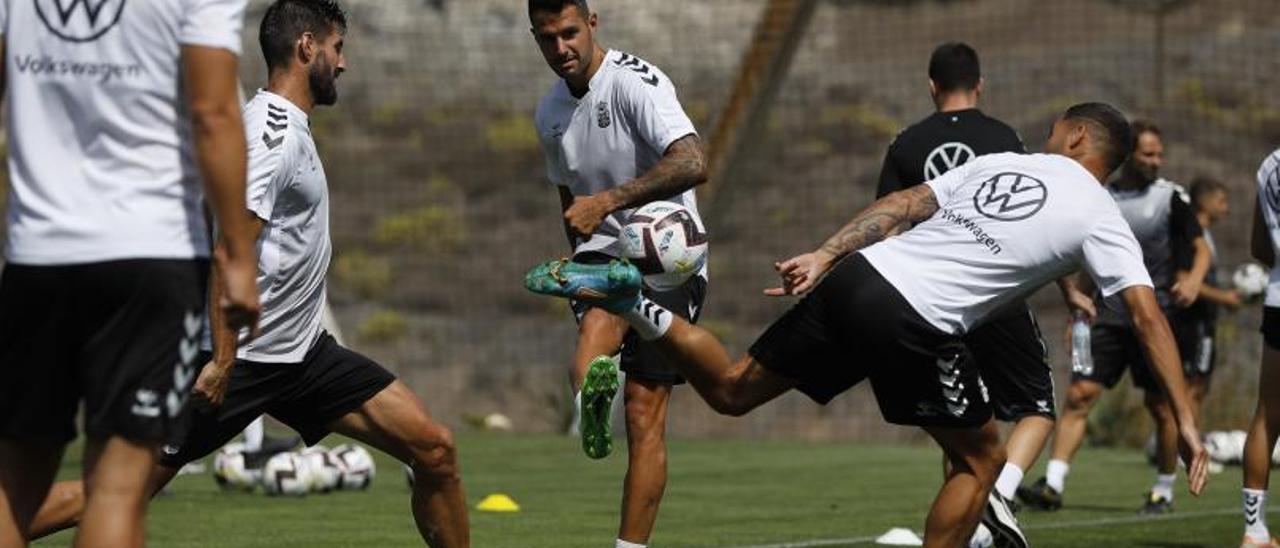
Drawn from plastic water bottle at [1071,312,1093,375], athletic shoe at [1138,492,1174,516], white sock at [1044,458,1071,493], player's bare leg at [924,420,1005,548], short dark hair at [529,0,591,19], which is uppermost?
short dark hair at [529,0,591,19]

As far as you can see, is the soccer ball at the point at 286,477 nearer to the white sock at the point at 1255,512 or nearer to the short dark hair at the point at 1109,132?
the white sock at the point at 1255,512

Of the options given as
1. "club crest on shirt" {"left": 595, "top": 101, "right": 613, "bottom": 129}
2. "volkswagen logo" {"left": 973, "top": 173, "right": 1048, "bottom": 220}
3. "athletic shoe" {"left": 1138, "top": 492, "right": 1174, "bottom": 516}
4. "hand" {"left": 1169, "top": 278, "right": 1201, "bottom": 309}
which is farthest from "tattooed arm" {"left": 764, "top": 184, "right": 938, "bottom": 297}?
"hand" {"left": 1169, "top": 278, "right": 1201, "bottom": 309}

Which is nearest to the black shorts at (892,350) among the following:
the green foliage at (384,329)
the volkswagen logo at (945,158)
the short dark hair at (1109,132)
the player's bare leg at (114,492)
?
the short dark hair at (1109,132)

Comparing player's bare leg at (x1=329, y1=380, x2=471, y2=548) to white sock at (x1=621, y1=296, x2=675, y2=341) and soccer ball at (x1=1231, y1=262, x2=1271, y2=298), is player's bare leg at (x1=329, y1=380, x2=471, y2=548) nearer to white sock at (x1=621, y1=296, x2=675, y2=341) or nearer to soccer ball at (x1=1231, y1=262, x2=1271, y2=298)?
white sock at (x1=621, y1=296, x2=675, y2=341)

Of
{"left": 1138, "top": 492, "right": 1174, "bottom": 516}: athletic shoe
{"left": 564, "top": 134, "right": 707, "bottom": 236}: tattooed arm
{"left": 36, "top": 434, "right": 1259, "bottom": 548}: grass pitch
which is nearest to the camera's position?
{"left": 564, "top": 134, "right": 707, "bottom": 236}: tattooed arm

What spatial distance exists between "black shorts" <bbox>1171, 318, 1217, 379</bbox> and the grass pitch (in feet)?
2.63

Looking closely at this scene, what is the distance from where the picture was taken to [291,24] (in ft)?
26.4

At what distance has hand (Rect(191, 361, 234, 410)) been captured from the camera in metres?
7.36

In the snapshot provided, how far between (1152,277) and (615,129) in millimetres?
6103

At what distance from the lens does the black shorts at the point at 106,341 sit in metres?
5.68

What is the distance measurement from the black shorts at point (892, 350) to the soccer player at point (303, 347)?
1.52 m

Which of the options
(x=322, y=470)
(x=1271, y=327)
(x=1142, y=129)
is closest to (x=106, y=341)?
(x=1271, y=327)

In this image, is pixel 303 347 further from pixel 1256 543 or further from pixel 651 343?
pixel 1256 543

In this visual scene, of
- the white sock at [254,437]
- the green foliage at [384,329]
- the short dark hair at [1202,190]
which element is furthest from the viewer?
the green foliage at [384,329]
